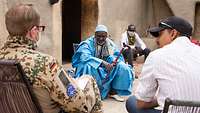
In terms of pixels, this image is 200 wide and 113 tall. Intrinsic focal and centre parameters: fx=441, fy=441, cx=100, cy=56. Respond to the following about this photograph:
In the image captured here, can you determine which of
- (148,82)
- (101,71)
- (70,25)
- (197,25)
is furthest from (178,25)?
(197,25)

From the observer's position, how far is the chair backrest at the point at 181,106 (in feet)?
8.00

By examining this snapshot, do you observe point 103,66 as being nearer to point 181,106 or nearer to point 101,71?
point 101,71

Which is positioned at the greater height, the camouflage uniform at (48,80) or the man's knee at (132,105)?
the camouflage uniform at (48,80)

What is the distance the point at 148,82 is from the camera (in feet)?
9.95

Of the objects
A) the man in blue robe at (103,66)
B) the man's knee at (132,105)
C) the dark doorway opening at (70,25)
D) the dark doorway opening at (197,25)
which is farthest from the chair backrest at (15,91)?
the dark doorway opening at (197,25)

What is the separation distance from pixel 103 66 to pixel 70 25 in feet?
20.9

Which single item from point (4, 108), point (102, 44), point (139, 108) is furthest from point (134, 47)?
point (4, 108)

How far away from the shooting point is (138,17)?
46.6 feet

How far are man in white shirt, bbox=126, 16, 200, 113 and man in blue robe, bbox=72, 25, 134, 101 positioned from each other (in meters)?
3.55

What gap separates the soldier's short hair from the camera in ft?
8.84

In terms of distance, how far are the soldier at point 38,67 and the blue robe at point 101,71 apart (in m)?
3.80

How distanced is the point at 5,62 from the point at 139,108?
3.79 ft

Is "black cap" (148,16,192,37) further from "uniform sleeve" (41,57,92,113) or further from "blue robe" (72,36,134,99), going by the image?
"blue robe" (72,36,134,99)

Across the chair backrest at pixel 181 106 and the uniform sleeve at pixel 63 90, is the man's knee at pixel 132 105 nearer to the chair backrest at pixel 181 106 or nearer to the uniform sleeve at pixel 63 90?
the uniform sleeve at pixel 63 90
